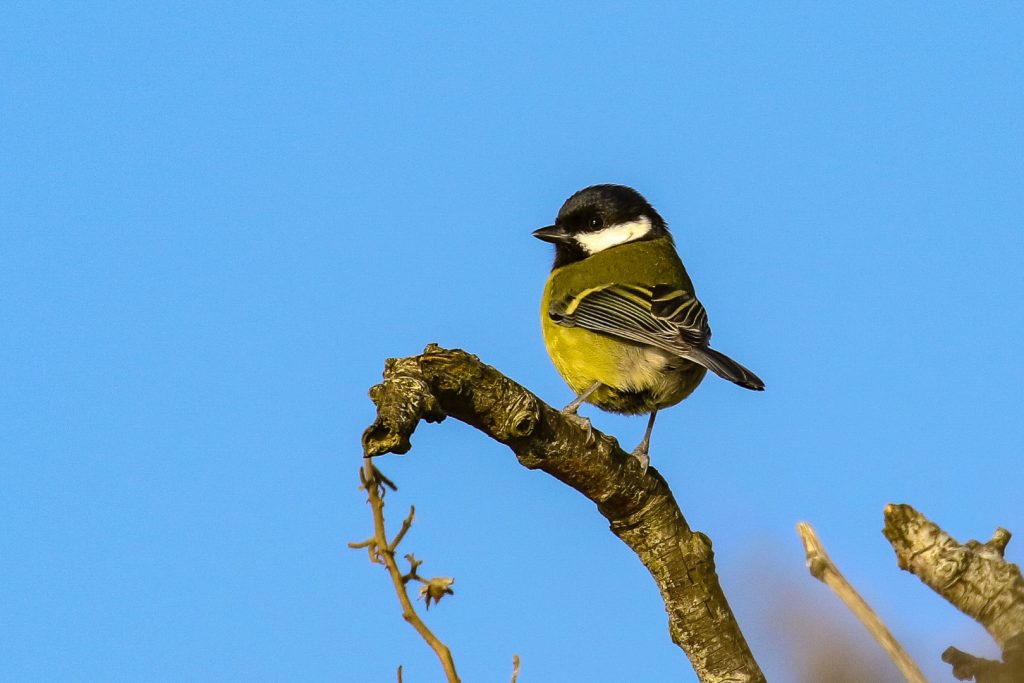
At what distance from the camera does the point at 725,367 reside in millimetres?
5578

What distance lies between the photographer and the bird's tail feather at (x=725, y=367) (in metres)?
5.37

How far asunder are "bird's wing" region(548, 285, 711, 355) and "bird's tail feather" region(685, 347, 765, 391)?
9 centimetres

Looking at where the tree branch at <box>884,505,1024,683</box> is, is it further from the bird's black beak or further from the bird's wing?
the bird's black beak

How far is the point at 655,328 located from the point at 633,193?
200 cm

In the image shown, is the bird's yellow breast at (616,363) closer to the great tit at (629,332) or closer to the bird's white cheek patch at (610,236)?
the great tit at (629,332)

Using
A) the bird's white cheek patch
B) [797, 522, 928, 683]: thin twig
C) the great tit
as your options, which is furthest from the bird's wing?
[797, 522, 928, 683]: thin twig

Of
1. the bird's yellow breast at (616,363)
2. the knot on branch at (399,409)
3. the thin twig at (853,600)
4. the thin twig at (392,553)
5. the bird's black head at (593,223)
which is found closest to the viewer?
the thin twig at (853,600)

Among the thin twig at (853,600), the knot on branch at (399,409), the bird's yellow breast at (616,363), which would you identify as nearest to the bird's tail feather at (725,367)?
the bird's yellow breast at (616,363)

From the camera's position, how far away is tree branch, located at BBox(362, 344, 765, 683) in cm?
304

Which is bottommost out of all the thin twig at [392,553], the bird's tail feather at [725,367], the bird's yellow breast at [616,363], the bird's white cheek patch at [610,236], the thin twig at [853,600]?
the thin twig at [853,600]

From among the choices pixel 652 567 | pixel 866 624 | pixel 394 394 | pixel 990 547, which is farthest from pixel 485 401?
pixel 866 624

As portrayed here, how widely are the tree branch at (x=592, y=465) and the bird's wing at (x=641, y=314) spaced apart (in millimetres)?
2129

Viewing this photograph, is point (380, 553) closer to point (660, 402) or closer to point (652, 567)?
point (652, 567)

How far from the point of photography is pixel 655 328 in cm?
626
